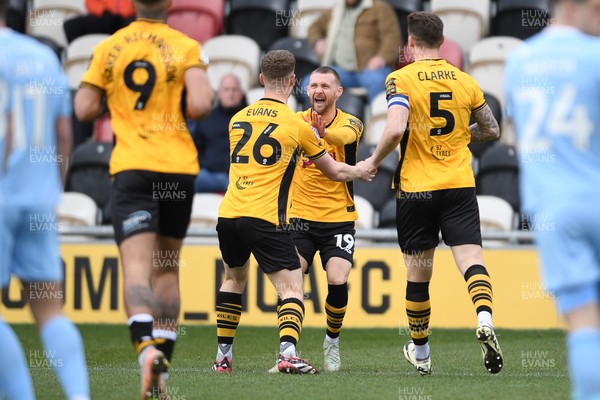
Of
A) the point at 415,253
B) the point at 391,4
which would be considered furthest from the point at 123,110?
the point at 391,4

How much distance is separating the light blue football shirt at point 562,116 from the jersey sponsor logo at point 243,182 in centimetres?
367

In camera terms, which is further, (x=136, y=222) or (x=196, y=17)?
(x=196, y=17)

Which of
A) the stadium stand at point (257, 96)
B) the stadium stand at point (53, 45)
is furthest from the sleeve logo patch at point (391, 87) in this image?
the stadium stand at point (53, 45)

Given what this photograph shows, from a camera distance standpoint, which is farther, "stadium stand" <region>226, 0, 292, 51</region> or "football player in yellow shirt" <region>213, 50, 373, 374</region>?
"stadium stand" <region>226, 0, 292, 51</region>

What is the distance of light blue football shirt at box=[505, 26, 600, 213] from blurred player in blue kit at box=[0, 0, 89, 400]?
2.09 metres

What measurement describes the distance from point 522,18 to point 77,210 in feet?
21.3

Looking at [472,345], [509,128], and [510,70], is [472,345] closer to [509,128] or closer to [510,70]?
[509,128]

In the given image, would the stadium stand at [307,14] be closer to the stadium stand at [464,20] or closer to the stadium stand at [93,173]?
the stadium stand at [464,20]

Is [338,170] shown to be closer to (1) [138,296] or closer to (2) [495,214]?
(1) [138,296]

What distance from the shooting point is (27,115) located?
5047 mm

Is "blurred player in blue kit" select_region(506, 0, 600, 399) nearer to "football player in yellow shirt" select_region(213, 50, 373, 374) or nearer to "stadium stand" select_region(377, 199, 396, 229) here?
"football player in yellow shirt" select_region(213, 50, 373, 374)

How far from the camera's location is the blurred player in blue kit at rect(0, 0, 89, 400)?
16.3ft

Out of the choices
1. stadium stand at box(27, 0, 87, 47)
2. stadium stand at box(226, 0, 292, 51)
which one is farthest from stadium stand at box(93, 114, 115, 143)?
stadium stand at box(226, 0, 292, 51)

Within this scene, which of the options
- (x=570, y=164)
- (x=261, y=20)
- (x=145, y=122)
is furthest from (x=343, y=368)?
(x=261, y=20)
